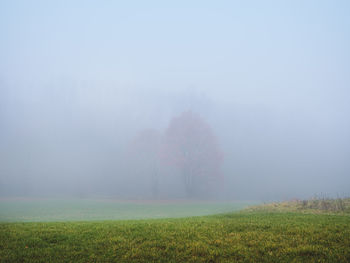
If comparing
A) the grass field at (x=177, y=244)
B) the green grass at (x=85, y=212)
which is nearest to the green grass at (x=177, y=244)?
the grass field at (x=177, y=244)

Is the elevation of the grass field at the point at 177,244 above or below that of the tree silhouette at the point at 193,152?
below

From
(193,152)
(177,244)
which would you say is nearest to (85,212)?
(177,244)

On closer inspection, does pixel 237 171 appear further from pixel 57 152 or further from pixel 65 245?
pixel 65 245

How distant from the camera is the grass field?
27.1 feet

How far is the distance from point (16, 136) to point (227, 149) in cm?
7865

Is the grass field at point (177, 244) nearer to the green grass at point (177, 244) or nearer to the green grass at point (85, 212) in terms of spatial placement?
the green grass at point (177, 244)

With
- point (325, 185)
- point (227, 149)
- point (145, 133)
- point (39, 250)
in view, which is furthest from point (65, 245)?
point (227, 149)

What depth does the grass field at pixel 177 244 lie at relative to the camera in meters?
8.25

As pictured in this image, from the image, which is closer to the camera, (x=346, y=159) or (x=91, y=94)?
(x=346, y=159)

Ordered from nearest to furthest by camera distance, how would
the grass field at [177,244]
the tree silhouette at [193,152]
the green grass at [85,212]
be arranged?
the grass field at [177,244] < the green grass at [85,212] < the tree silhouette at [193,152]

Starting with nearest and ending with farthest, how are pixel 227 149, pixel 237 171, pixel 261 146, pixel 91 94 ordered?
pixel 237 171 < pixel 227 149 < pixel 261 146 < pixel 91 94

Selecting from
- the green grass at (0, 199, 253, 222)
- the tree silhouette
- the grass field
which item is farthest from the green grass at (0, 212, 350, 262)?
the tree silhouette

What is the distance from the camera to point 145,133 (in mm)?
64938

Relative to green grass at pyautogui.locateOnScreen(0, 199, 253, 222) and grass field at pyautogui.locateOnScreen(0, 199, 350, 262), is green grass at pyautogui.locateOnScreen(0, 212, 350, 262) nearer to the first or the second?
grass field at pyautogui.locateOnScreen(0, 199, 350, 262)
